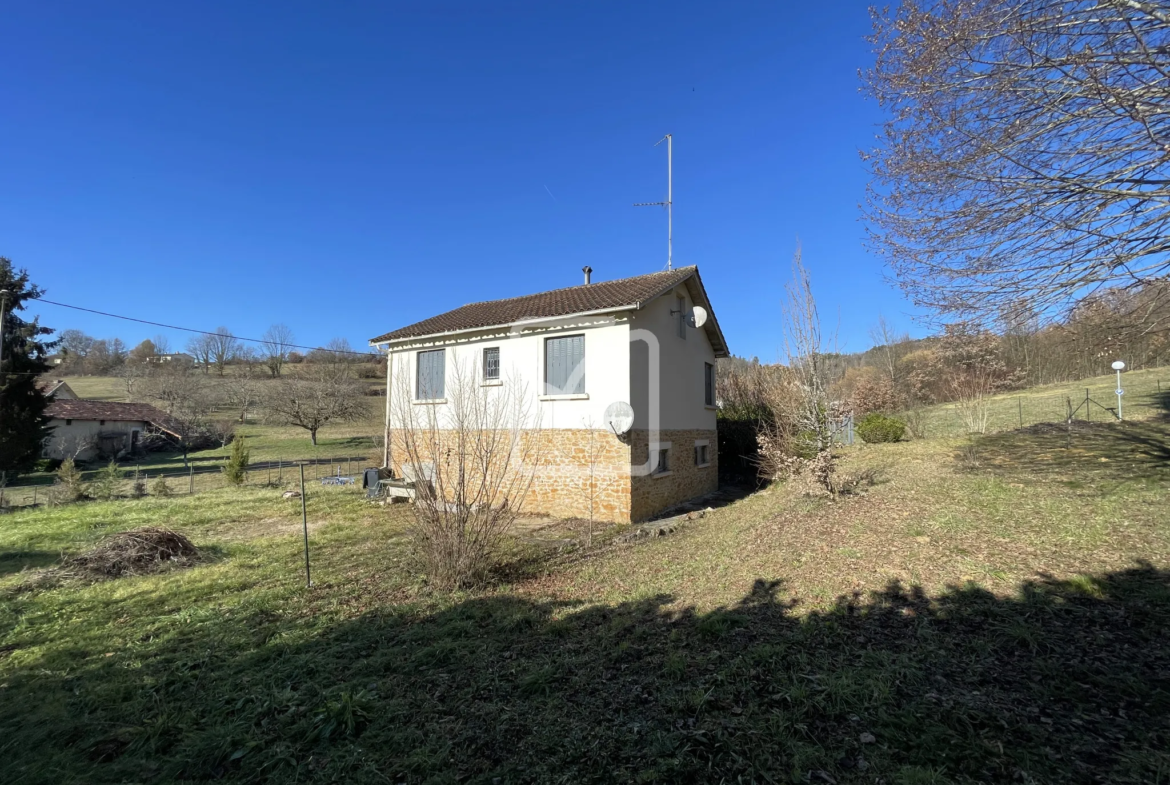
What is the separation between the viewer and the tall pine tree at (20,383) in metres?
20.3

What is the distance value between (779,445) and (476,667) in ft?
30.2

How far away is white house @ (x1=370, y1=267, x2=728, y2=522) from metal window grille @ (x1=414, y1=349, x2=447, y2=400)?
0.10ft

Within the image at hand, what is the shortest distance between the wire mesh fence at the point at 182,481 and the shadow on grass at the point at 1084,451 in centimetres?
1587

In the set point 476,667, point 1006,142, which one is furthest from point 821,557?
point 1006,142

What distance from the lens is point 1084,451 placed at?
10.0 m

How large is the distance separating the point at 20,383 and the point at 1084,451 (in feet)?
124

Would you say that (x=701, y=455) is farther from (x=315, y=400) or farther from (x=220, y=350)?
(x=220, y=350)

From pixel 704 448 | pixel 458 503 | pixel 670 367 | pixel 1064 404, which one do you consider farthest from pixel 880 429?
pixel 458 503

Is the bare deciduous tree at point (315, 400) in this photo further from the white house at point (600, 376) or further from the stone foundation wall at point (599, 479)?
the stone foundation wall at point (599, 479)

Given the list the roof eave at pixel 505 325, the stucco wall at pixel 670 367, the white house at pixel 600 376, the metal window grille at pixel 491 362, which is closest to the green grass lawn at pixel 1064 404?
the stucco wall at pixel 670 367

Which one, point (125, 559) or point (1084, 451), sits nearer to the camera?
point (125, 559)

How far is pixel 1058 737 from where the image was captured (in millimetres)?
2740

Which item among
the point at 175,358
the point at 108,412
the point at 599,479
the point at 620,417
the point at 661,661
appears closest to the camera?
the point at 661,661

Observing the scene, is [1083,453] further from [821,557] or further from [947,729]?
[947,729]
